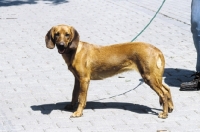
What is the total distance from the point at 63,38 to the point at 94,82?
1.96 meters

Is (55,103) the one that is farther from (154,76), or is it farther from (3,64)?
(3,64)

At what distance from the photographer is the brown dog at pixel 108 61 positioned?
22.7 ft

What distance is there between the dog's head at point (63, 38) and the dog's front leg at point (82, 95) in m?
0.44

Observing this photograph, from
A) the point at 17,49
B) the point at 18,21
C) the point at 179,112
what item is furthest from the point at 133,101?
the point at 18,21

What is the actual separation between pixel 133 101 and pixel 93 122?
94cm

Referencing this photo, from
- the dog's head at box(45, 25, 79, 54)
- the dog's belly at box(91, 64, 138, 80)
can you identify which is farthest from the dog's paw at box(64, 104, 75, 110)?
the dog's head at box(45, 25, 79, 54)

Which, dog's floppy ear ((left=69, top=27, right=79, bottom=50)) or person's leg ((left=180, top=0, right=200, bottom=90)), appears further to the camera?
person's leg ((left=180, top=0, right=200, bottom=90))

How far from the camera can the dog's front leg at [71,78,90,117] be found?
7.05m

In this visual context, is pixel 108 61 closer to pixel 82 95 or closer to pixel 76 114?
pixel 82 95

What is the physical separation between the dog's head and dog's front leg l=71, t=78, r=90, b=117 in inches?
17.2

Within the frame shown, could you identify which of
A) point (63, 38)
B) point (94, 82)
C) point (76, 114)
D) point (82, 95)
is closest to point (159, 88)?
point (82, 95)

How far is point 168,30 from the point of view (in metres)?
11.9

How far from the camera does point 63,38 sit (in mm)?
6789

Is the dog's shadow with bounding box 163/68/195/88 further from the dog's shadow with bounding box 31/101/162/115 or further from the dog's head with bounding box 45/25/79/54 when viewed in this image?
the dog's head with bounding box 45/25/79/54
